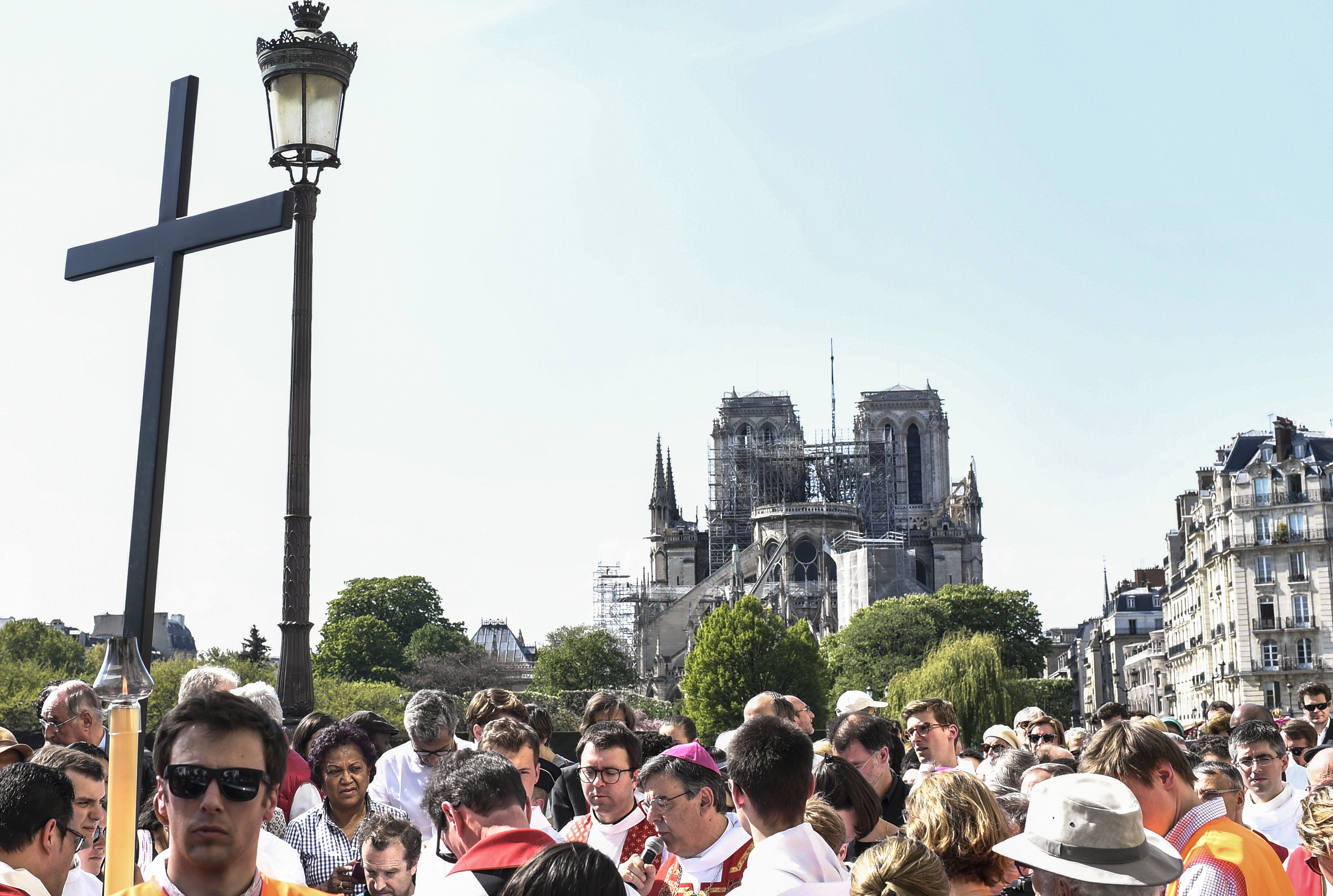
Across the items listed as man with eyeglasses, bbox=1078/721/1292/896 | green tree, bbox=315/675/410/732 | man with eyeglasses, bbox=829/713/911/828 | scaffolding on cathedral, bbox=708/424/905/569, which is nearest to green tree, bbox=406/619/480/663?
green tree, bbox=315/675/410/732

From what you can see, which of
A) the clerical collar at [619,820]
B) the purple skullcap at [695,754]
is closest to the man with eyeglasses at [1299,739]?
the purple skullcap at [695,754]

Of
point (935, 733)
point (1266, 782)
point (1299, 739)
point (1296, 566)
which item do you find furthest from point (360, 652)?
point (1266, 782)

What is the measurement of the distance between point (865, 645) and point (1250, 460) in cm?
2500

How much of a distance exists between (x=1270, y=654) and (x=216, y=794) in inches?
2681

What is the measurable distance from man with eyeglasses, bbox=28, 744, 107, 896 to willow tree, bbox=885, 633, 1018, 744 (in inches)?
2229

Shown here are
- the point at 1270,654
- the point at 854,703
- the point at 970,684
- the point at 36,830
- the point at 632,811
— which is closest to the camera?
the point at 36,830

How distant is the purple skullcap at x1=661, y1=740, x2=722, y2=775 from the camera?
20.5 ft

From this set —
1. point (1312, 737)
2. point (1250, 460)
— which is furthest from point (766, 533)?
point (1312, 737)

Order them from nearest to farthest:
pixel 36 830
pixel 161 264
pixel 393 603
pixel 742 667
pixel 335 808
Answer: pixel 36 830 → pixel 161 264 → pixel 335 808 → pixel 742 667 → pixel 393 603

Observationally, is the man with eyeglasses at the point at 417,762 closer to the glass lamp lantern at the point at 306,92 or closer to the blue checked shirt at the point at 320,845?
the blue checked shirt at the point at 320,845

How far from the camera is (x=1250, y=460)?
67.9 m

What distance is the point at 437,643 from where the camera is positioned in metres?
95.8

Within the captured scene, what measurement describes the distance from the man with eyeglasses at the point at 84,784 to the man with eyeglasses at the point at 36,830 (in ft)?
2.63

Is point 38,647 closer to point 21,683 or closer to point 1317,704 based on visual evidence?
point 21,683
